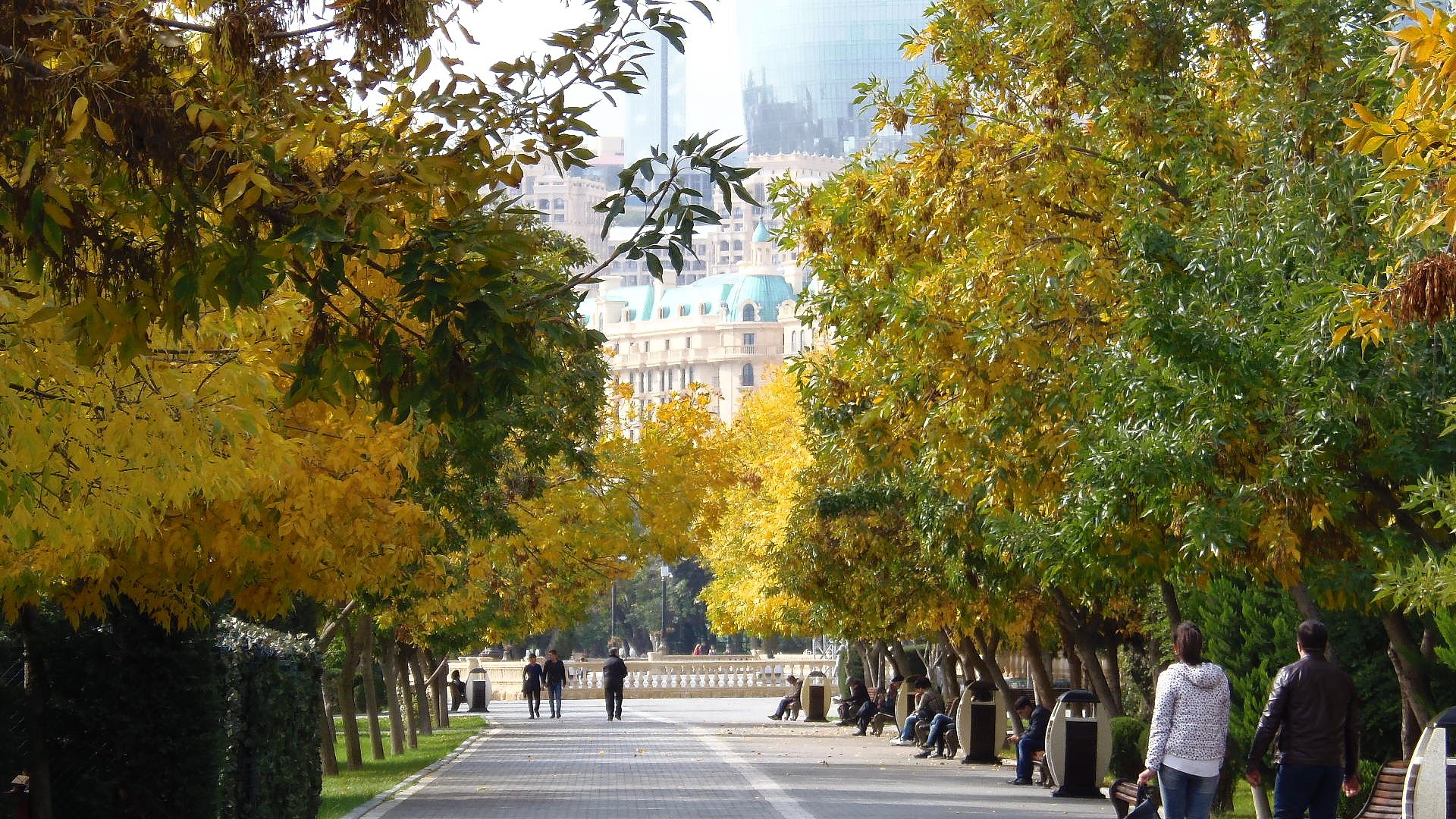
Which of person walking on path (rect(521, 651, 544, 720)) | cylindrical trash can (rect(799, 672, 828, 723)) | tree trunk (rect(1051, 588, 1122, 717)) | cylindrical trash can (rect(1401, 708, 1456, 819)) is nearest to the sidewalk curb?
tree trunk (rect(1051, 588, 1122, 717))

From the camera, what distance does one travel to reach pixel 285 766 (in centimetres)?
1409

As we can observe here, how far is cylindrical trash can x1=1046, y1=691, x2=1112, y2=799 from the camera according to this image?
18938 millimetres

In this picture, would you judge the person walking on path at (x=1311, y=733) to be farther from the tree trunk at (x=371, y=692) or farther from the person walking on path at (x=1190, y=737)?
the tree trunk at (x=371, y=692)

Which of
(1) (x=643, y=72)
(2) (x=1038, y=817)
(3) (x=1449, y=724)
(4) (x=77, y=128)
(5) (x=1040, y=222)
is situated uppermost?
(5) (x=1040, y=222)

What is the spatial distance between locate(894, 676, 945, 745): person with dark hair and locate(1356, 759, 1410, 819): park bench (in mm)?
17975

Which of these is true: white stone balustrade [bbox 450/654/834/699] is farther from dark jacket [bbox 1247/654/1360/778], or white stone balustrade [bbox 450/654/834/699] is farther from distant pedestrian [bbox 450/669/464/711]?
dark jacket [bbox 1247/654/1360/778]

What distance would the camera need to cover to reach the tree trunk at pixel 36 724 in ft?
36.7

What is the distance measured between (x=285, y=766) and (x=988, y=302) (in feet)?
21.5

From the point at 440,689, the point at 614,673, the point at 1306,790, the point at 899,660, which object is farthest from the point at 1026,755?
the point at 440,689

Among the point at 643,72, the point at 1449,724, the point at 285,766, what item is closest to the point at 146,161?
the point at 643,72

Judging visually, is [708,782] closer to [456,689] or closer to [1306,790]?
[1306,790]

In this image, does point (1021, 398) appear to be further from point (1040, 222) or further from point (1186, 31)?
point (1186, 31)

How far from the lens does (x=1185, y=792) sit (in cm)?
1027

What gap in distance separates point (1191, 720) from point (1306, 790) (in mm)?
1084
